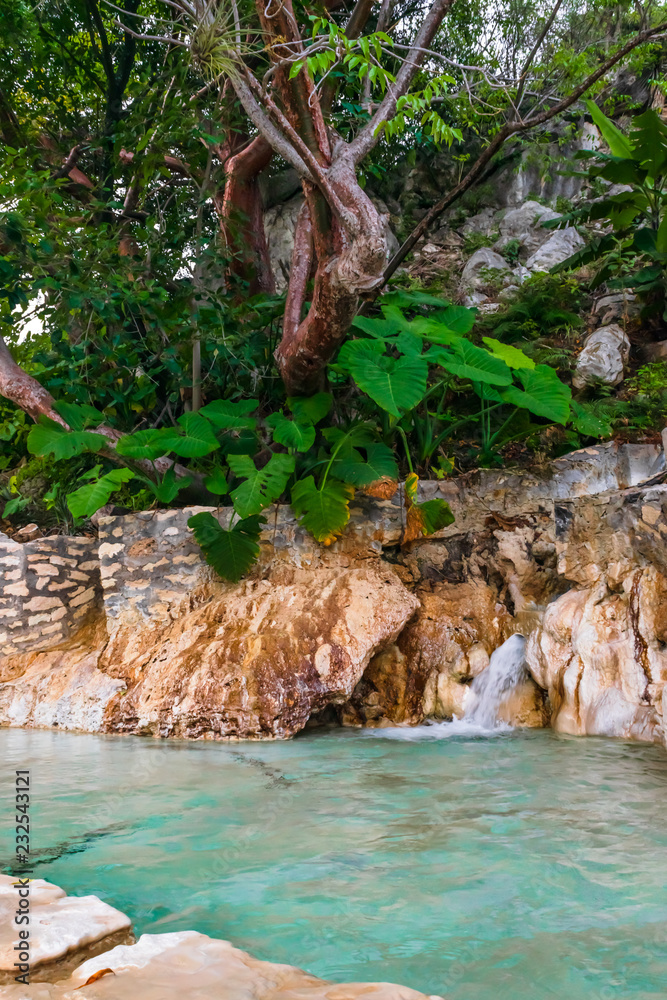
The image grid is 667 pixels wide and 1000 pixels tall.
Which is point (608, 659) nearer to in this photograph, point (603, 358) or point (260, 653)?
point (260, 653)

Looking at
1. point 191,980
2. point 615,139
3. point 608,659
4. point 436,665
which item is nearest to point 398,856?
point 191,980

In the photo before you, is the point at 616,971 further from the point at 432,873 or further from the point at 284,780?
the point at 284,780

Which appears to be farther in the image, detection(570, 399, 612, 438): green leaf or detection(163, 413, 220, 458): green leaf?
detection(570, 399, 612, 438): green leaf

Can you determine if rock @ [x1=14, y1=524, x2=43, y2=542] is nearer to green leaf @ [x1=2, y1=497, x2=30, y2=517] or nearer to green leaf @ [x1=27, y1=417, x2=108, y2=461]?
green leaf @ [x1=2, y1=497, x2=30, y2=517]

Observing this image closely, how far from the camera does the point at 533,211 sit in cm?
1063

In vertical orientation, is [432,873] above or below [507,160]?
below

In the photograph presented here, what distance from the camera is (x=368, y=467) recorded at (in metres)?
5.14

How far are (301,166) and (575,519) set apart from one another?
309 centimetres

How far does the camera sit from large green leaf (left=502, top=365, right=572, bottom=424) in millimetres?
5316

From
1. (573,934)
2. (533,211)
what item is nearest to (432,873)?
(573,934)

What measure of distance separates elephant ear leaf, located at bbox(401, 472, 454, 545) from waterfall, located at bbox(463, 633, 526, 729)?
3.38ft

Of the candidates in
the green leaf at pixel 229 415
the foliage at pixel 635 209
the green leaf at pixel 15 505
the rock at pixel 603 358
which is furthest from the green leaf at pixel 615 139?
the green leaf at pixel 15 505

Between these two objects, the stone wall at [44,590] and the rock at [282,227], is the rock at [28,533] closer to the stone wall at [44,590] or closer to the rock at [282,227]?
the stone wall at [44,590]

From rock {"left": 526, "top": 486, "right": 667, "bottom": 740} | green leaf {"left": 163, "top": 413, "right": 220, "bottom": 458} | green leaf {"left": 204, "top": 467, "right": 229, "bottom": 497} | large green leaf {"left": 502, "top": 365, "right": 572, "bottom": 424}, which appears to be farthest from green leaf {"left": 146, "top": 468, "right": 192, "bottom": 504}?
rock {"left": 526, "top": 486, "right": 667, "bottom": 740}
